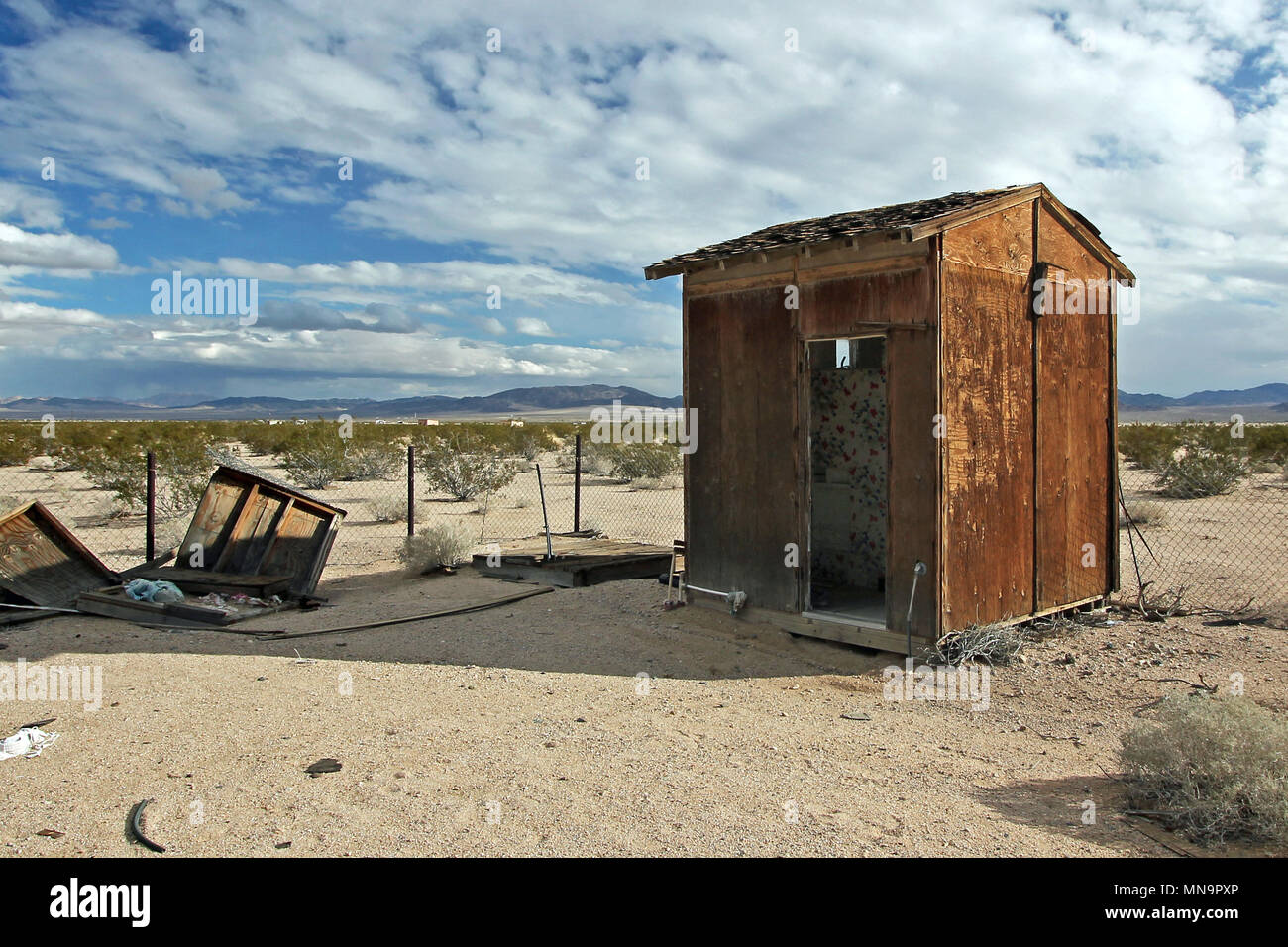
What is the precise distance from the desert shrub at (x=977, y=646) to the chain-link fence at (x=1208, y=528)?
2.14 metres

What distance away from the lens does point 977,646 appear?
6961 millimetres

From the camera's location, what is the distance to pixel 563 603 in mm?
9562

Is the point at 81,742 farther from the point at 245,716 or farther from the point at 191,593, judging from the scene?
the point at 191,593

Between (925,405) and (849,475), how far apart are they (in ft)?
10.7

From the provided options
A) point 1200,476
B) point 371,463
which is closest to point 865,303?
point 1200,476

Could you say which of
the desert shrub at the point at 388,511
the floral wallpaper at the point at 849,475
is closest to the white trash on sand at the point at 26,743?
the floral wallpaper at the point at 849,475

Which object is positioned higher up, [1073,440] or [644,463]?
[1073,440]

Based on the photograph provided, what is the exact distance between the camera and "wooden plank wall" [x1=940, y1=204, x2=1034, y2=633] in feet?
22.9

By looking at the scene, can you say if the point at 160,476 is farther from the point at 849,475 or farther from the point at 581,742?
the point at 581,742

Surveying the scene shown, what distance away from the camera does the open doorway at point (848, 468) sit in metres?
9.87

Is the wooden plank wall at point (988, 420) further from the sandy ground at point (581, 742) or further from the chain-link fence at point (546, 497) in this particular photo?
the chain-link fence at point (546, 497)
